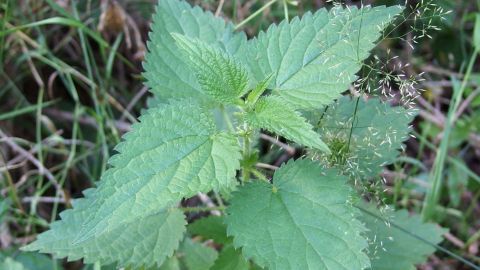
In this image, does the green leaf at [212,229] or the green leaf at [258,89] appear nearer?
the green leaf at [258,89]

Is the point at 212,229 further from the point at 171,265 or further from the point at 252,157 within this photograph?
the point at 252,157

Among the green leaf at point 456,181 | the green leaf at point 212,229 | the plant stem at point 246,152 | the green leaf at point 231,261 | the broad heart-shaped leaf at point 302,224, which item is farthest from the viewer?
the green leaf at point 456,181

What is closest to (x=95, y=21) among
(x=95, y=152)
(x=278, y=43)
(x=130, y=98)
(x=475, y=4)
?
(x=130, y=98)

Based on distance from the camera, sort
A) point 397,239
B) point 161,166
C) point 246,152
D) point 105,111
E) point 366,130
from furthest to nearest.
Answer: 1. point 105,111
2. point 397,239
3. point 366,130
4. point 246,152
5. point 161,166

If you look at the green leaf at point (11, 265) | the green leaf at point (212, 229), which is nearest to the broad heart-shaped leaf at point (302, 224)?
the green leaf at point (212, 229)

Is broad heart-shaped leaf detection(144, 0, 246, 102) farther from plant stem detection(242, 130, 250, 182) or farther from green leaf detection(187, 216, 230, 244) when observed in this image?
green leaf detection(187, 216, 230, 244)

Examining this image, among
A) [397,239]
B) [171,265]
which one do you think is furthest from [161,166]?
[397,239]

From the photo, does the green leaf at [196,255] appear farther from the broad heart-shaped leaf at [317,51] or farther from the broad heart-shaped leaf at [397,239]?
the broad heart-shaped leaf at [317,51]

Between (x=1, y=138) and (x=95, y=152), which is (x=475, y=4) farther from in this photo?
(x=1, y=138)
